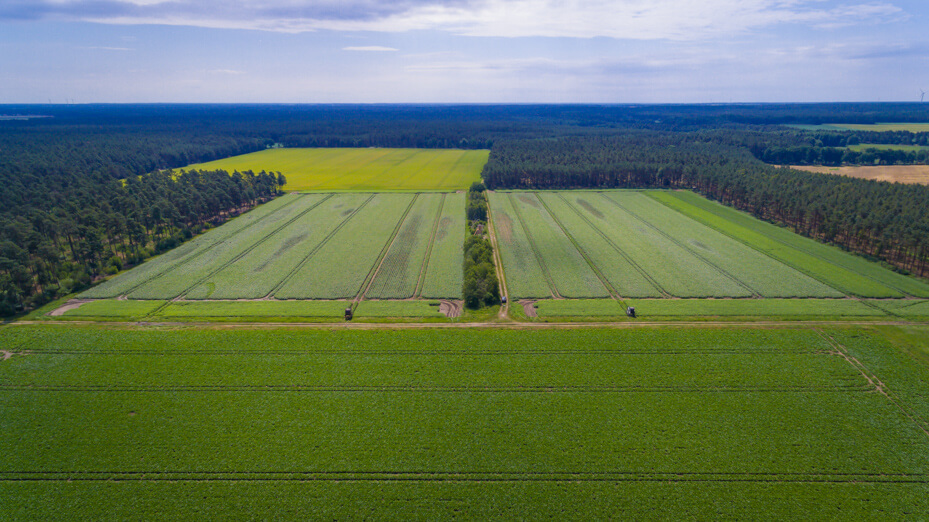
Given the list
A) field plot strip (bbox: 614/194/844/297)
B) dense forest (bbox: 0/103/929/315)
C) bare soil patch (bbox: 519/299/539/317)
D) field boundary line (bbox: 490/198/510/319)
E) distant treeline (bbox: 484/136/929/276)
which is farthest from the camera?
distant treeline (bbox: 484/136/929/276)

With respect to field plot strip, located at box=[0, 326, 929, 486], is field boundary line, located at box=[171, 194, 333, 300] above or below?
above

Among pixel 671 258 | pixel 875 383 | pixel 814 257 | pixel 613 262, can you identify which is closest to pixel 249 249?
A: pixel 613 262

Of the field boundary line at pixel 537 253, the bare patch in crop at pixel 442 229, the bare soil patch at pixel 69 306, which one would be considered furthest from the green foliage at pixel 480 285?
the bare soil patch at pixel 69 306

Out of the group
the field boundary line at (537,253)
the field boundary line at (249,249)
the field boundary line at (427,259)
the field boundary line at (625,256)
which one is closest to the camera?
the field boundary line at (249,249)

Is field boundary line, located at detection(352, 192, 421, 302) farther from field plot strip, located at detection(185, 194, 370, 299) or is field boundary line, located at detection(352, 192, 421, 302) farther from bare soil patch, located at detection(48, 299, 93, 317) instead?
bare soil patch, located at detection(48, 299, 93, 317)

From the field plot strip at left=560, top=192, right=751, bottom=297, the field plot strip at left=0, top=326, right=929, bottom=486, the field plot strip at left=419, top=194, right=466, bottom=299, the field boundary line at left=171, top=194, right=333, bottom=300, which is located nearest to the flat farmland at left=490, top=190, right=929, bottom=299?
Answer: the field plot strip at left=560, top=192, right=751, bottom=297

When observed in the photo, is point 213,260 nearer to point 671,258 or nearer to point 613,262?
point 613,262

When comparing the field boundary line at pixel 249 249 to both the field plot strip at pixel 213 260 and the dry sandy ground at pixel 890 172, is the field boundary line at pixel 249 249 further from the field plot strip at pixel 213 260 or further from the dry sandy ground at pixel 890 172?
the dry sandy ground at pixel 890 172
